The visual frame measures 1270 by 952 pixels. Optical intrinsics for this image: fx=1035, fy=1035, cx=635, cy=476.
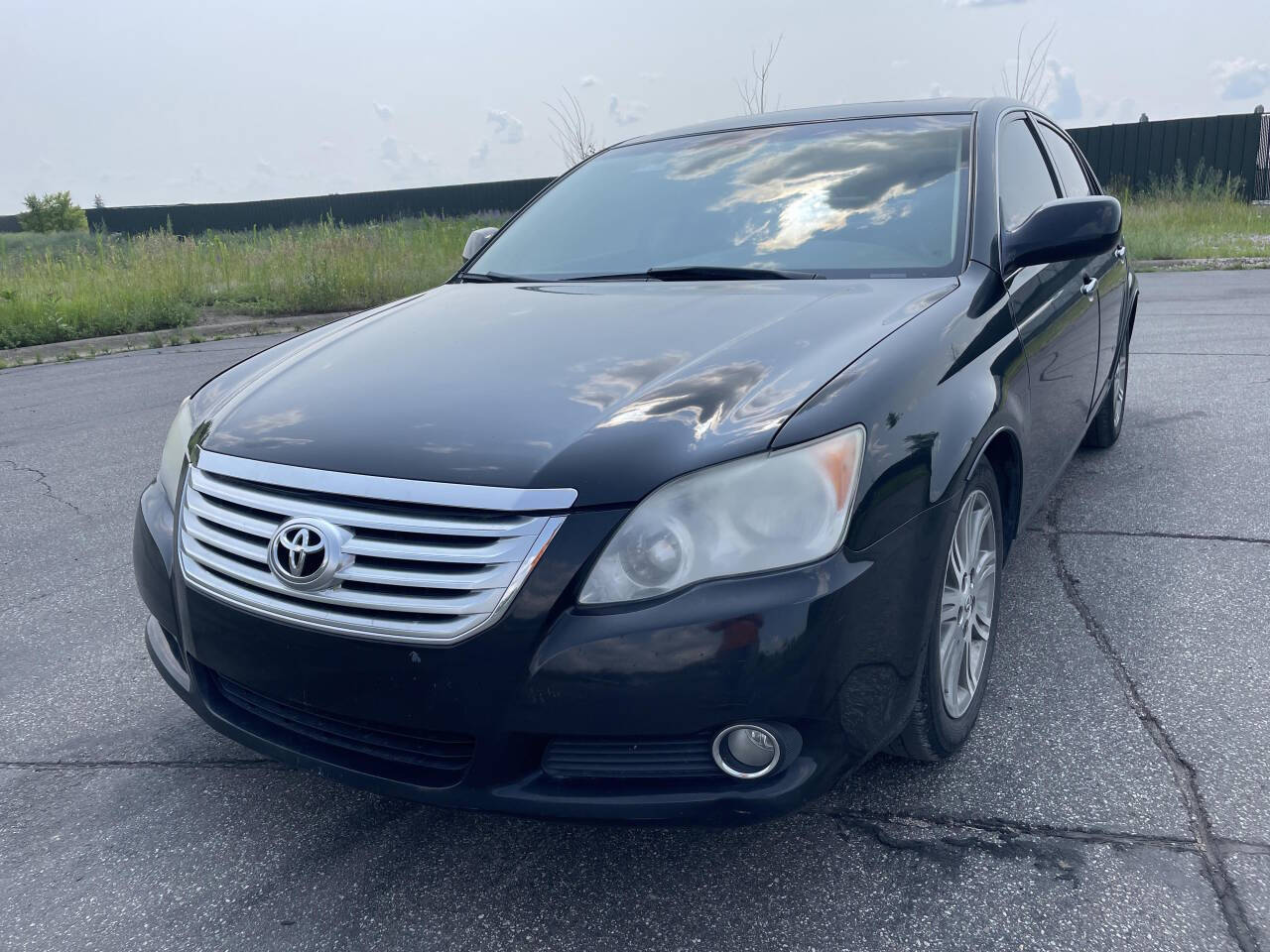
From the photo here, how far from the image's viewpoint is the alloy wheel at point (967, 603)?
237 cm

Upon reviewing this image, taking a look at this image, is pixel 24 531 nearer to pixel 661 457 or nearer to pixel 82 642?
pixel 82 642

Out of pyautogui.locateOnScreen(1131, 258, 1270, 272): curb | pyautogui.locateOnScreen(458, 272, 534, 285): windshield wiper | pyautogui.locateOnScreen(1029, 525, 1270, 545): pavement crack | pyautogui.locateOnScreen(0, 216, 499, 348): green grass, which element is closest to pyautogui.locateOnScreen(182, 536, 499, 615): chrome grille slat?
pyautogui.locateOnScreen(458, 272, 534, 285): windshield wiper

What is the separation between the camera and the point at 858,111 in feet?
12.0

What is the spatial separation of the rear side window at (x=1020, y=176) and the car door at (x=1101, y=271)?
0.27 meters

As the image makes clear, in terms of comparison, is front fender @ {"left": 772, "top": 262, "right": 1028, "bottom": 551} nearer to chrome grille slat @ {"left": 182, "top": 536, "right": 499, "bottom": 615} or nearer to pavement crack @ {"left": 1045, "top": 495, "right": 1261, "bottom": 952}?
chrome grille slat @ {"left": 182, "top": 536, "right": 499, "bottom": 615}

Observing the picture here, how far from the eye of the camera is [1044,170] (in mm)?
3916

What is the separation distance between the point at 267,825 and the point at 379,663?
0.75 m

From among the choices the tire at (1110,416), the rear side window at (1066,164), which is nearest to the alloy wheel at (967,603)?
the rear side window at (1066,164)

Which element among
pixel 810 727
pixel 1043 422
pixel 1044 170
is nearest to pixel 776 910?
pixel 810 727

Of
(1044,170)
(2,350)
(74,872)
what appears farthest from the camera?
(2,350)

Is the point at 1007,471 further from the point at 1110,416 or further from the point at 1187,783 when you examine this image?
the point at 1110,416

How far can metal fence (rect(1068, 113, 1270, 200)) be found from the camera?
2184cm

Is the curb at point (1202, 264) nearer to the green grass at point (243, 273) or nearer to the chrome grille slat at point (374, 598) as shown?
the green grass at point (243, 273)

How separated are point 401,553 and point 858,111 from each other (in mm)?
2586
